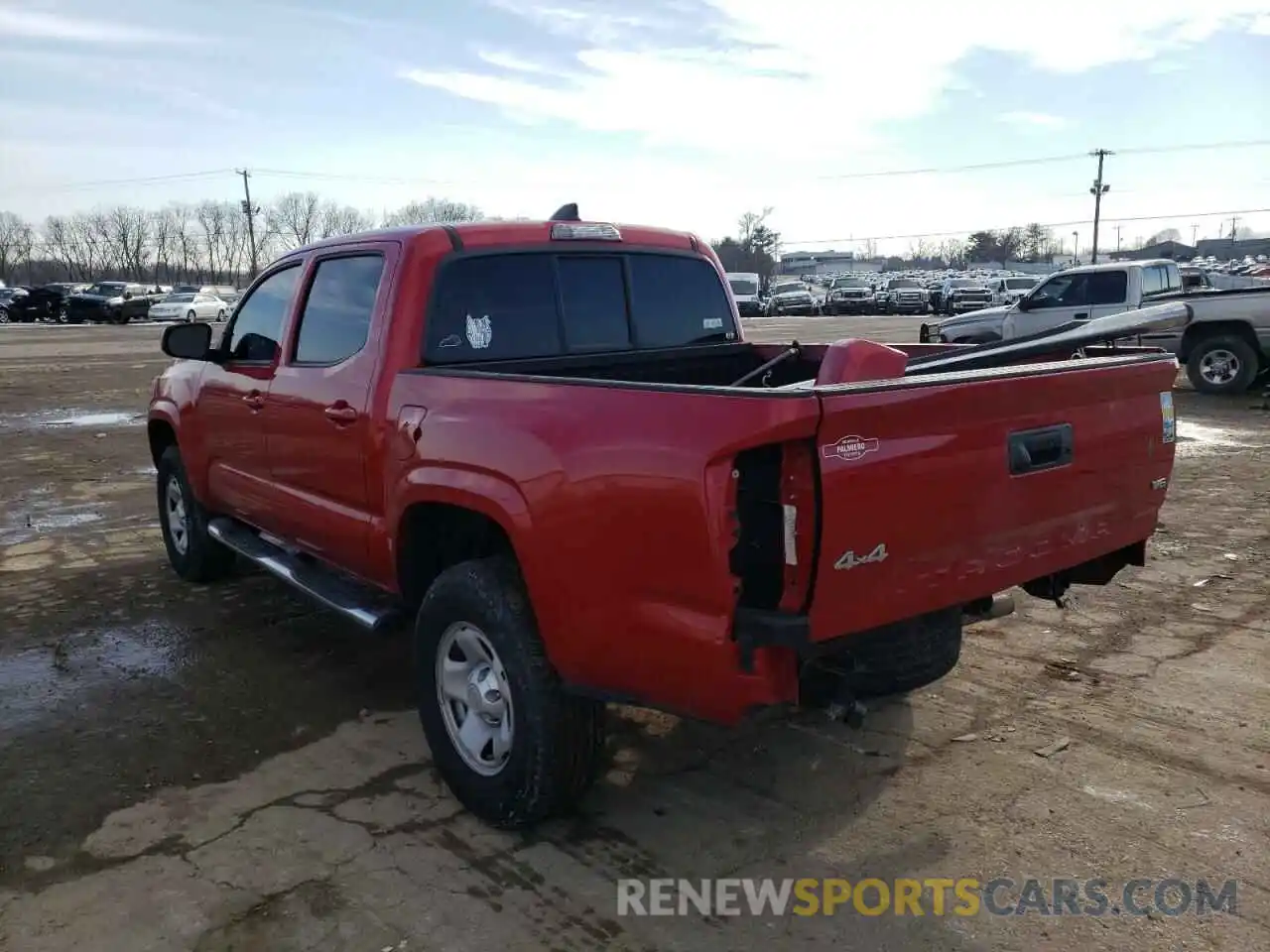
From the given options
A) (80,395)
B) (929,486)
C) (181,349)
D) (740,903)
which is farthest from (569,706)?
(80,395)

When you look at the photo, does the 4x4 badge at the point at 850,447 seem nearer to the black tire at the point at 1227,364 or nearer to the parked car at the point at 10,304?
the black tire at the point at 1227,364

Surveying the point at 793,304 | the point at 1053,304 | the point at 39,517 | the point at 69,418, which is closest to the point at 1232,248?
the point at 793,304

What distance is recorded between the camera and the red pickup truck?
260cm

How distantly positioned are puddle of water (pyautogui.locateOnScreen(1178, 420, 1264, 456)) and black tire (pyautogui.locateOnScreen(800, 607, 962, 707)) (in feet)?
26.7

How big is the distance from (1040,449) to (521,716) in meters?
1.81

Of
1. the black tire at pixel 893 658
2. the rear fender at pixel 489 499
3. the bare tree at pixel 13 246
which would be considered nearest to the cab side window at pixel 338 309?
the rear fender at pixel 489 499

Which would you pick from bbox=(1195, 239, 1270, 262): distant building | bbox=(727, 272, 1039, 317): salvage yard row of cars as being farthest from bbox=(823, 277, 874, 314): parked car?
bbox=(1195, 239, 1270, 262): distant building

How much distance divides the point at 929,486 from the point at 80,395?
17217mm

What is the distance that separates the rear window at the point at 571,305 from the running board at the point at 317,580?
1.06 m

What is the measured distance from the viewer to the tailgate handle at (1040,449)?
9.73 feet

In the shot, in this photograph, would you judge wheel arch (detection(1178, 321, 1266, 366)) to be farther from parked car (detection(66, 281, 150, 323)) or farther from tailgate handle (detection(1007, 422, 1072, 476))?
parked car (detection(66, 281, 150, 323))

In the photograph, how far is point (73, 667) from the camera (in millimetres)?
4918

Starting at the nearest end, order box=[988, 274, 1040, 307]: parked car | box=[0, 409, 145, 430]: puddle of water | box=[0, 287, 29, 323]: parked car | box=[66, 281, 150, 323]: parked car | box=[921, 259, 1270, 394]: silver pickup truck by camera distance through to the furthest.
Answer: box=[0, 409, 145, 430]: puddle of water < box=[921, 259, 1270, 394]: silver pickup truck < box=[988, 274, 1040, 307]: parked car < box=[66, 281, 150, 323]: parked car < box=[0, 287, 29, 323]: parked car

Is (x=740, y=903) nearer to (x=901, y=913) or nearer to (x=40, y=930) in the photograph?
(x=901, y=913)
